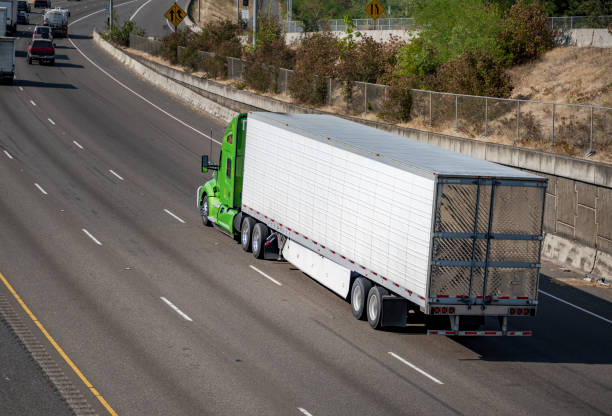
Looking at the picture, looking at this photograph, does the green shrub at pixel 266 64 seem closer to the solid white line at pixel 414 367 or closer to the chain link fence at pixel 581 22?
the chain link fence at pixel 581 22

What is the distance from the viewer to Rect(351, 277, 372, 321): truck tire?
19562 mm

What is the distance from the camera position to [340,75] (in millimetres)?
46406

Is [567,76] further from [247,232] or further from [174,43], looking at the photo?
[174,43]

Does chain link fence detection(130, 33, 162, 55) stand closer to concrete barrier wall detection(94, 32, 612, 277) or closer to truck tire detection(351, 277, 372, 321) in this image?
concrete barrier wall detection(94, 32, 612, 277)

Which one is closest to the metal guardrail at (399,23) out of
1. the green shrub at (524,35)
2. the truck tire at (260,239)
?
the green shrub at (524,35)

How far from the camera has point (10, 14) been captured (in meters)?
90.9

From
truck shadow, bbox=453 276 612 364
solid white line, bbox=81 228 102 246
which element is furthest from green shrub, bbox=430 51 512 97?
solid white line, bbox=81 228 102 246

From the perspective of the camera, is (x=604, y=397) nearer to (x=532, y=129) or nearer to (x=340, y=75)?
(x=532, y=129)

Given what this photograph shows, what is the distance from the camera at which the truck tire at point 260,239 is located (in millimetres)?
25000

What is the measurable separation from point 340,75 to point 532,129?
58.0 ft

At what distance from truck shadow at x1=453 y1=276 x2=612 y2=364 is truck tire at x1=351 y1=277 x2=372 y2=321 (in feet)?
7.52

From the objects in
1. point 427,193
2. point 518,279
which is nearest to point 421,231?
point 427,193

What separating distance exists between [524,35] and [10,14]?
64.9 meters

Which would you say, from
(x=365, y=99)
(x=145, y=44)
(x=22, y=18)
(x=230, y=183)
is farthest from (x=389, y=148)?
(x=22, y=18)
